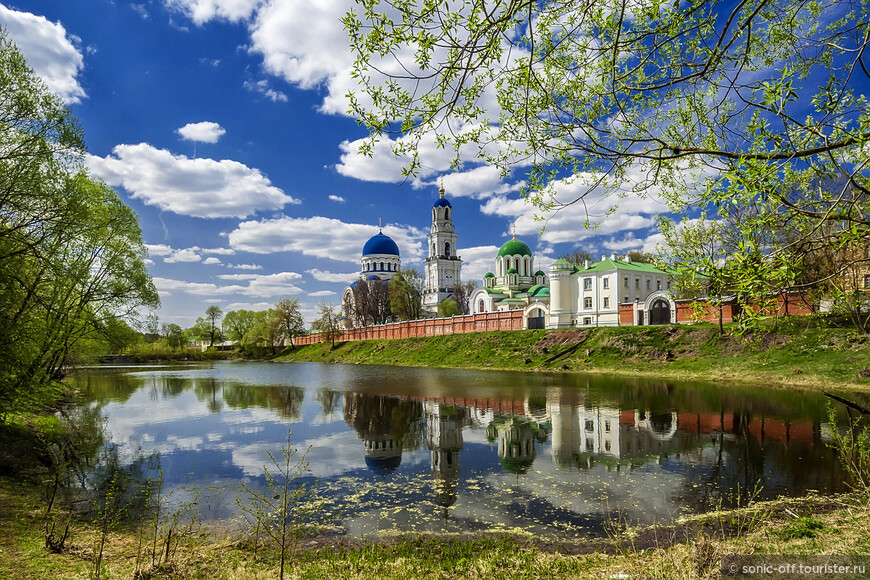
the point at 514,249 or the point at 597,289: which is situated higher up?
the point at 514,249

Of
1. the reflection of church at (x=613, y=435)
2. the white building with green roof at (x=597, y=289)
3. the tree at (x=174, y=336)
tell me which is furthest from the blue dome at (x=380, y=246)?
the reflection of church at (x=613, y=435)

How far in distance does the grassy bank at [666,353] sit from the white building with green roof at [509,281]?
14.2 meters

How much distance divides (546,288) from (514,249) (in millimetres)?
20073

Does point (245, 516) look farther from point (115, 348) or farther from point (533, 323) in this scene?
point (533, 323)

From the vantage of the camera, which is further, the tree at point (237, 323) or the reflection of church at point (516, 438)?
the tree at point (237, 323)

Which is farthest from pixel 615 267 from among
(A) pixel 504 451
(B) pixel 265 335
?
(B) pixel 265 335

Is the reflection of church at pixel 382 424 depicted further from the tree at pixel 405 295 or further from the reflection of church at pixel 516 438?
the tree at pixel 405 295

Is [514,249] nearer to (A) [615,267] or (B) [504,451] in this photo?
(A) [615,267]

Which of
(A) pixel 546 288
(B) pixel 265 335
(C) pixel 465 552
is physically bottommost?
(C) pixel 465 552

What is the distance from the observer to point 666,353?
123ft

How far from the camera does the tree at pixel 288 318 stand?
88562 millimetres

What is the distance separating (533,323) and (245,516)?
50.4 meters

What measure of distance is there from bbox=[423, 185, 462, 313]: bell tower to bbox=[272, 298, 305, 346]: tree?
2544cm

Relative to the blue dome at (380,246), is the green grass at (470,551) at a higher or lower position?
lower
